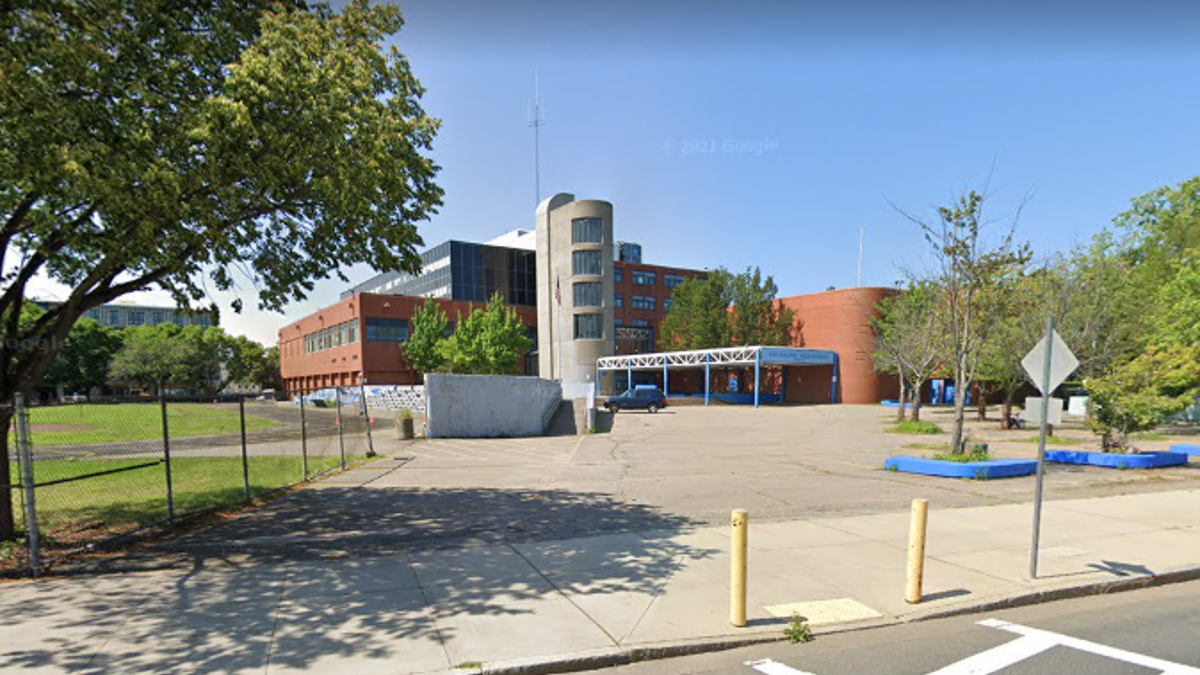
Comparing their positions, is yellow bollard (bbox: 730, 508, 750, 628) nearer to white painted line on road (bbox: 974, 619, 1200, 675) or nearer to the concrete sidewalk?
the concrete sidewalk

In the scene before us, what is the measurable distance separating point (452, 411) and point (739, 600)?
18.2 meters

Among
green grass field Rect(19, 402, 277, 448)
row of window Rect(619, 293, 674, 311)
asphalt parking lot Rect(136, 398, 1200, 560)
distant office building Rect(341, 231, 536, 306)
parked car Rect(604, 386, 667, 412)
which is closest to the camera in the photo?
asphalt parking lot Rect(136, 398, 1200, 560)

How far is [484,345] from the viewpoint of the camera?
4397 cm

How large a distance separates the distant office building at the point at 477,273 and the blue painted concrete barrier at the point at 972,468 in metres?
51.5

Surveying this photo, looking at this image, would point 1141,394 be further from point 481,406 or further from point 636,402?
point 636,402

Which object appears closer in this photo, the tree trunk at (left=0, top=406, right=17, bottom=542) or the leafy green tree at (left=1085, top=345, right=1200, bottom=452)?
the tree trunk at (left=0, top=406, right=17, bottom=542)

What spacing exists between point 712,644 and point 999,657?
227 centimetres

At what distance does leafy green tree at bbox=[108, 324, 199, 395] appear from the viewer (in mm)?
72938

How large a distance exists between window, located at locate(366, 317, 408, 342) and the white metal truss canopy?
19262 mm

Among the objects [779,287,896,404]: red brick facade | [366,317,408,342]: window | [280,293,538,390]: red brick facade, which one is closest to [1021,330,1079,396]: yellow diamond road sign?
[779,287,896,404]: red brick facade

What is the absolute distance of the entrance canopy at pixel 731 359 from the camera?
48.0m

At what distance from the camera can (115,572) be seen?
6.04 metres

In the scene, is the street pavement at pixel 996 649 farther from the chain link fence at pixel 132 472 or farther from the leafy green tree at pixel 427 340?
the leafy green tree at pixel 427 340

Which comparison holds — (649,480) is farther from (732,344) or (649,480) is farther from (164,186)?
(732,344)
